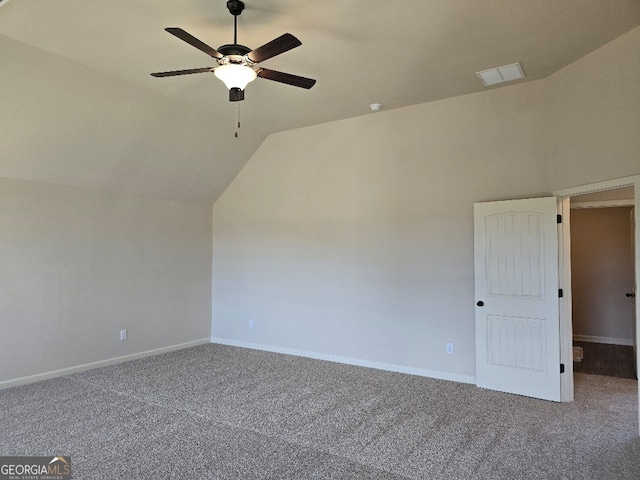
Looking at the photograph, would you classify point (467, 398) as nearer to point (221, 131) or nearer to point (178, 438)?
point (178, 438)

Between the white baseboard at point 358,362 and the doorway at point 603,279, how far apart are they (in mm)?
3001

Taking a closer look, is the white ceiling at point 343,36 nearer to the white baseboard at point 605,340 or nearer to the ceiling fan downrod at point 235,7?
the ceiling fan downrod at point 235,7

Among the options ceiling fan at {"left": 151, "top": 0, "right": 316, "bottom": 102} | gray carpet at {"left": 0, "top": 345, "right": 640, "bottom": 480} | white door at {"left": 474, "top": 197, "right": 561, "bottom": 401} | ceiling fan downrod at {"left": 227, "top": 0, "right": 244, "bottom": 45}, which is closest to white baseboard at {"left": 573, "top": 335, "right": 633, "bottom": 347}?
gray carpet at {"left": 0, "top": 345, "right": 640, "bottom": 480}

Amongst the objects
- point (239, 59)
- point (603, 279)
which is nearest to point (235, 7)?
point (239, 59)

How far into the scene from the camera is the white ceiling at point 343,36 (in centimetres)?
284

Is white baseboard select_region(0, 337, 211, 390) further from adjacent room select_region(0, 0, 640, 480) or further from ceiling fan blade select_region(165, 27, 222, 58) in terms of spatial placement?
ceiling fan blade select_region(165, 27, 222, 58)

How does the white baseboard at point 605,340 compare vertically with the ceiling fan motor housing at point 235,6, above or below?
below

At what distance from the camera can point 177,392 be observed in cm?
420

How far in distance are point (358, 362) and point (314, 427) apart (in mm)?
1959

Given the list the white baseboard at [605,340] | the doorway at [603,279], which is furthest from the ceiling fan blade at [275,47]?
the white baseboard at [605,340]

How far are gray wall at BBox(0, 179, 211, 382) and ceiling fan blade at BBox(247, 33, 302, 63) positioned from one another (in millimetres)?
3487

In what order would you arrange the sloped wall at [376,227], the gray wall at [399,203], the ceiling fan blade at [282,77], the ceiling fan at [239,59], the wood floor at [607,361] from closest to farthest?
1. the ceiling fan at [239,59]
2. the ceiling fan blade at [282,77]
3. the gray wall at [399,203]
4. the sloped wall at [376,227]
5. the wood floor at [607,361]

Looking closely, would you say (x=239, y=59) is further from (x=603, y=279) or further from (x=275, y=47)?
(x=603, y=279)

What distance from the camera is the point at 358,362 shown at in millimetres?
5223
